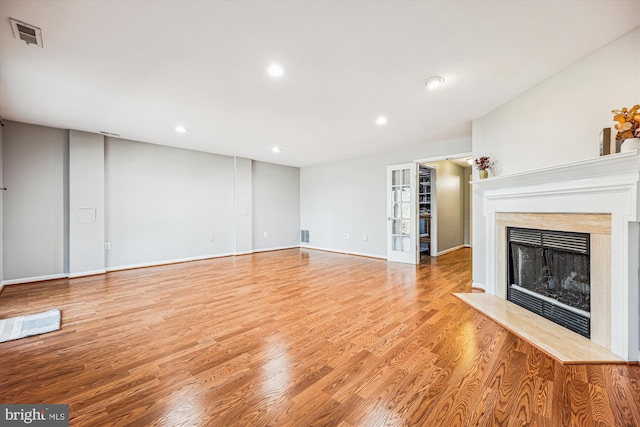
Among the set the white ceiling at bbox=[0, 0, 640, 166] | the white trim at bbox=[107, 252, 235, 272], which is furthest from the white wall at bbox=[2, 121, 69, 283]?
the white trim at bbox=[107, 252, 235, 272]

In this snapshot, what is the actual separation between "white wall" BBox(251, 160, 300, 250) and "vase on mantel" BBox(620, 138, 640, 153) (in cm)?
634

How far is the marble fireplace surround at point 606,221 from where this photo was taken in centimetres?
186

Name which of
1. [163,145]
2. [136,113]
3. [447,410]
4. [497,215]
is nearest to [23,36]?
[136,113]

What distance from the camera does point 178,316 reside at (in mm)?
2725

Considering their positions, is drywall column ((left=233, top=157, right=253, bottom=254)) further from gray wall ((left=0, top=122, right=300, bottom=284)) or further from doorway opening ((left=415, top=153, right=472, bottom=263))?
doorway opening ((left=415, top=153, right=472, bottom=263))

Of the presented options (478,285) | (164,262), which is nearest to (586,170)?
(478,285)

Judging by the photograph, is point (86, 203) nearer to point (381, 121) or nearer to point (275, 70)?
point (275, 70)

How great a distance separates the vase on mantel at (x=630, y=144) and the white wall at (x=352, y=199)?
285 centimetres

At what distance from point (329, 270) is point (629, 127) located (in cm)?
397

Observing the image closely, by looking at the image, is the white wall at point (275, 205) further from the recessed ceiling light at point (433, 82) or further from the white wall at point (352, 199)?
the recessed ceiling light at point (433, 82)

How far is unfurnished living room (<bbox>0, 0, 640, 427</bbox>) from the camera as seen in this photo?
1.59 m

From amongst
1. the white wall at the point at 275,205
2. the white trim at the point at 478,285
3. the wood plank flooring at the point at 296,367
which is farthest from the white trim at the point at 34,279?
the white trim at the point at 478,285

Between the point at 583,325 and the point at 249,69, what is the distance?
12.2 ft

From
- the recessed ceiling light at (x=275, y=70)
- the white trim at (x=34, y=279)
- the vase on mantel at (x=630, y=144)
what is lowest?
the white trim at (x=34, y=279)
